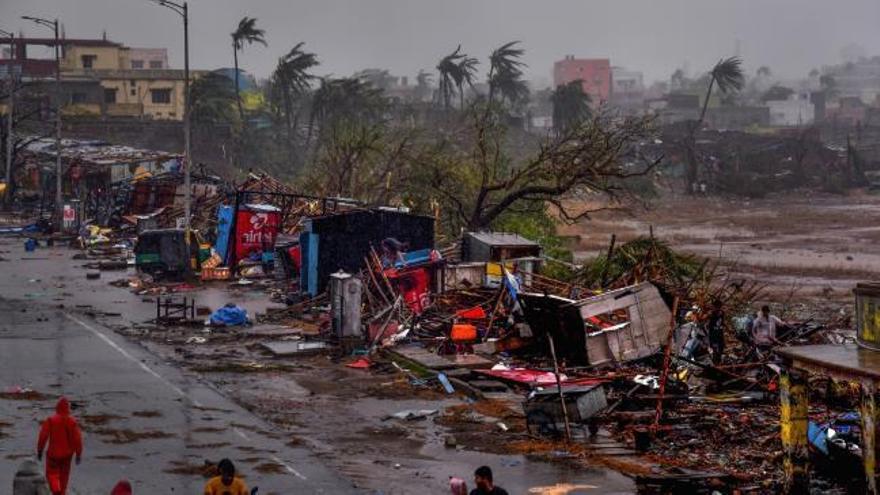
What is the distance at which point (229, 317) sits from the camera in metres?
28.1

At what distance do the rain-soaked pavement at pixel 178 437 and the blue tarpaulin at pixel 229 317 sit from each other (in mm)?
2190

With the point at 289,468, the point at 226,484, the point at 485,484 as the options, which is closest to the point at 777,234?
the point at 289,468

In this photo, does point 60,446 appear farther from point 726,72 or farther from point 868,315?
point 726,72

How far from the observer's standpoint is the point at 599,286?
26719mm

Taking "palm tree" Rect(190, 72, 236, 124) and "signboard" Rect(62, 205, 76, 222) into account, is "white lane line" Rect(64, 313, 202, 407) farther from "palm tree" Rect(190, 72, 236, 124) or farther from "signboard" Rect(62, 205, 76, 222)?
"palm tree" Rect(190, 72, 236, 124)

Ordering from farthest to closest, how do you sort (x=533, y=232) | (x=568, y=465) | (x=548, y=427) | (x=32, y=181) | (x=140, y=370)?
(x=32, y=181)
(x=533, y=232)
(x=140, y=370)
(x=548, y=427)
(x=568, y=465)

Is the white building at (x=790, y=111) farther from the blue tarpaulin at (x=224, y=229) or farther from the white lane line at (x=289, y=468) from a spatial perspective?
the white lane line at (x=289, y=468)

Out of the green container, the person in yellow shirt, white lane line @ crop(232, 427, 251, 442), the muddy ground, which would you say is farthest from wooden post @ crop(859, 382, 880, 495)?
the muddy ground

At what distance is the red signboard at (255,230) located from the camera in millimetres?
37250

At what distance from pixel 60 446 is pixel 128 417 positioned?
16.0ft

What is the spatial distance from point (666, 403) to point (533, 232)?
17537 millimetres

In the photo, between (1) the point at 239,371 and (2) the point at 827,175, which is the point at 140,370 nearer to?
(1) the point at 239,371

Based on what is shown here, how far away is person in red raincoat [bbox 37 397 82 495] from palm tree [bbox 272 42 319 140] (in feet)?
245

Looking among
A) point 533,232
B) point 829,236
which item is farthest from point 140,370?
point 829,236
